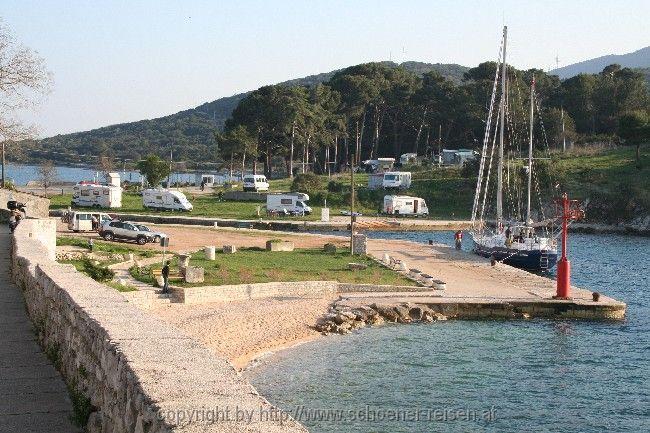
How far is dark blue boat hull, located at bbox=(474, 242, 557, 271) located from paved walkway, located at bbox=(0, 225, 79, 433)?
4212cm

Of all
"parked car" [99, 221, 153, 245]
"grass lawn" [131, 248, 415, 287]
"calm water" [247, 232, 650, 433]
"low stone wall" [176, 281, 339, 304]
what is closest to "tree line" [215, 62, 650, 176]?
"parked car" [99, 221, 153, 245]

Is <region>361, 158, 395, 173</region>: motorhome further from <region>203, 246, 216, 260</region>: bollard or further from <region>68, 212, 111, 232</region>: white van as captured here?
<region>203, 246, 216, 260</region>: bollard

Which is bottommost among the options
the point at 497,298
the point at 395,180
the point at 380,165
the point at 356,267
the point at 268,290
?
the point at 497,298

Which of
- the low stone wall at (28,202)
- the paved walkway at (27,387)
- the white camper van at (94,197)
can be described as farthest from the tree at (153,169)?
the paved walkway at (27,387)

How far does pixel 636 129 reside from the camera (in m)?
98.5

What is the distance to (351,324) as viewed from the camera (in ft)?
Answer: 107

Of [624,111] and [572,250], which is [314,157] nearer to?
[624,111]

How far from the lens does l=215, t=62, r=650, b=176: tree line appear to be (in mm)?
111625

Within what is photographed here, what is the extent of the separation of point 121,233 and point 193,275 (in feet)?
58.2

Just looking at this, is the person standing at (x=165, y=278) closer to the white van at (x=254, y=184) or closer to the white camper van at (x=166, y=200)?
the white camper van at (x=166, y=200)

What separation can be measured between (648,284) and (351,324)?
75.8ft

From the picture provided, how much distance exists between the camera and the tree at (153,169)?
91.4 m

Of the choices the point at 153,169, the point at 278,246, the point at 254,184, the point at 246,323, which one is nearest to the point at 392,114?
the point at 254,184

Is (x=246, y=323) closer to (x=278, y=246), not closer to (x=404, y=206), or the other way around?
(x=278, y=246)
